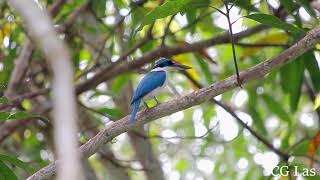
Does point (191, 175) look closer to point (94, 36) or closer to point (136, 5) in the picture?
point (94, 36)

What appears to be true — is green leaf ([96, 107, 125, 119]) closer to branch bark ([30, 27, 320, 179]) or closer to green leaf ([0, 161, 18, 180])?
green leaf ([0, 161, 18, 180])

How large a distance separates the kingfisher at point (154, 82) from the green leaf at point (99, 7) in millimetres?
556

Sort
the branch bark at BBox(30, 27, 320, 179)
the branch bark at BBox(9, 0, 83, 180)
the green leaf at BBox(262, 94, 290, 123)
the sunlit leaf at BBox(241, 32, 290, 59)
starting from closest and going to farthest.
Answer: the branch bark at BBox(9, 0, 83, 180) < the branch bark at BBox(30, 27, 320, 179) < the sunlit leaf at BBox(241, 32, 290, 59) < the green leaf at BBox(262, 94, 290, 123)

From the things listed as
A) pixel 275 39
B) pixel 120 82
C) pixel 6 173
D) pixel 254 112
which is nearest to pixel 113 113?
pixel 6 173

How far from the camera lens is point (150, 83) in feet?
11.6

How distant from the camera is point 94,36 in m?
4.90

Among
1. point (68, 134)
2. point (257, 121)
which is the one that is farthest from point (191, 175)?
point (68, 134)

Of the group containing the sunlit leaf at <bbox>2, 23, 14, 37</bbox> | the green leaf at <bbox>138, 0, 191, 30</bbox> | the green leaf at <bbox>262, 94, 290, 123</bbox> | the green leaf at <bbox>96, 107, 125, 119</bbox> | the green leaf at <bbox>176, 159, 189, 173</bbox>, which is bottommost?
the green leaf at <bbox>176, 159, 189, 173</bbox>

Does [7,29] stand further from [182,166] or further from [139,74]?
[182,166]

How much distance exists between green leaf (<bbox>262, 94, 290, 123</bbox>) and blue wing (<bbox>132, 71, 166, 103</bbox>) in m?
1.50

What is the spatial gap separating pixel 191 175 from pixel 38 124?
2263mm

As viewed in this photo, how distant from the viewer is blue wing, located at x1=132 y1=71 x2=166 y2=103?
3.42 m

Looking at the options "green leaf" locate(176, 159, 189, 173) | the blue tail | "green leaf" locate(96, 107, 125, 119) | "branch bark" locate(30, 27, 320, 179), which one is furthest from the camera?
"green leaf" locate(176, 159, 189, 173)

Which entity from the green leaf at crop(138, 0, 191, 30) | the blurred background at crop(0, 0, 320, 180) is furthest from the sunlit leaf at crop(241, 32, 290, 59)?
the green leaf at crop(138, 0, 191, 30)
